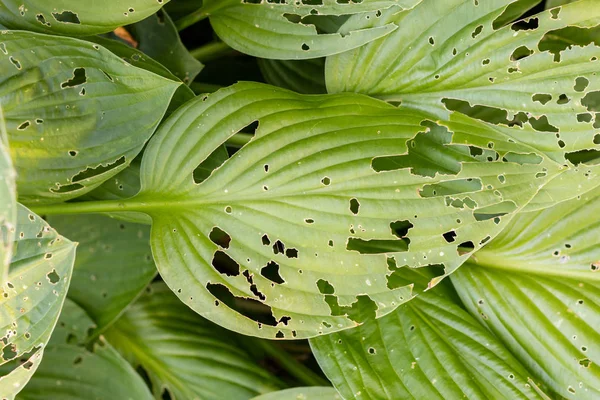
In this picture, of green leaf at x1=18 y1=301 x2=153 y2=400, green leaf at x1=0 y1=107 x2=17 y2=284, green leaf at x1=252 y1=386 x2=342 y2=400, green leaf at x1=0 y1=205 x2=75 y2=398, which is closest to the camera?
green leaf at x1=0 y1=107 x2=17 y2=284

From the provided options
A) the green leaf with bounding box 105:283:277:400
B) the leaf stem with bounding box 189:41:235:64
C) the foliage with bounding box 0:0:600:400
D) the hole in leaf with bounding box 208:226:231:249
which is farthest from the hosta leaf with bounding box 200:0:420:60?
the green leaf with bounding box 105:283:277:400

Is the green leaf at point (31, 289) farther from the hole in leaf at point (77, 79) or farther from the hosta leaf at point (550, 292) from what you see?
the hosta leaf at point (550, 292)

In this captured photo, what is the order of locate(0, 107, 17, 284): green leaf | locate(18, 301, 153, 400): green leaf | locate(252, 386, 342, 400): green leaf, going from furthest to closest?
locate(18, 301, 153, 400): green leaf < locate(252, 386, 342, 400): green leaf < locate(0, 107, 17, 284): green leaf

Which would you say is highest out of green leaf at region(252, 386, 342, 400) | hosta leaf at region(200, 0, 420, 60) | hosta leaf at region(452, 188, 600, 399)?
hosta leaf at region(200, 0, 420, 60)

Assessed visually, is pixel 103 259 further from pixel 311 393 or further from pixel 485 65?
pixel 485 65

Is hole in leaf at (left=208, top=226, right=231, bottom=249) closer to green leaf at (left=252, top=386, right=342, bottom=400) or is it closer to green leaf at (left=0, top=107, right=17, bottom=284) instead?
green leaf at (left=252, top=386, right=342, bottom=400)

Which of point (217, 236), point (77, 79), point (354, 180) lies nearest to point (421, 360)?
point (354, 180)
